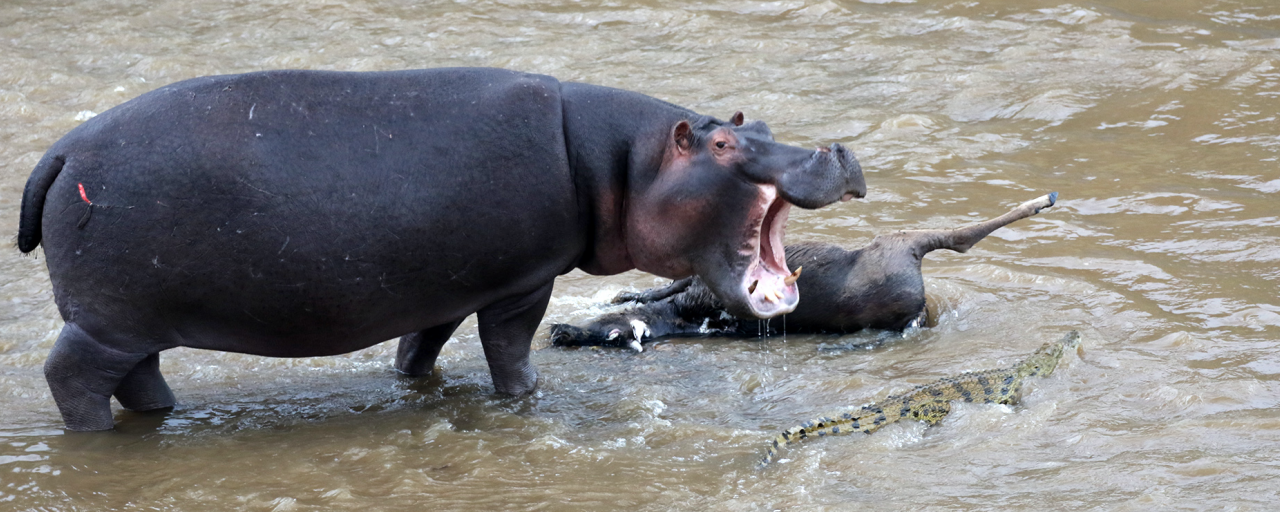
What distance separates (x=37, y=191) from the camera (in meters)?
4.43

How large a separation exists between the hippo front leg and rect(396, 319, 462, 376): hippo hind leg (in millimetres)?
293

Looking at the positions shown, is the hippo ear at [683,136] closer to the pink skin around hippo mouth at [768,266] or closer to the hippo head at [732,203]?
the hippo head at [732,203]

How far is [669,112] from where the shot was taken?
4871mm

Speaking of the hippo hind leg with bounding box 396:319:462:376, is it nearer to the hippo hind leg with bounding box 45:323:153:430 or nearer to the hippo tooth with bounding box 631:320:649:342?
the hippo tooth with bounding box 631:320:649:342

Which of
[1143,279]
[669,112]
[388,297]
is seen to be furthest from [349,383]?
[1143,279]

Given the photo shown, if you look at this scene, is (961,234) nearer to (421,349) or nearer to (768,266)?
(768,266)

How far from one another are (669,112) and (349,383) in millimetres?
1848

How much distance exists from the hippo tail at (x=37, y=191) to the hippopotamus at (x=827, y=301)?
236cm

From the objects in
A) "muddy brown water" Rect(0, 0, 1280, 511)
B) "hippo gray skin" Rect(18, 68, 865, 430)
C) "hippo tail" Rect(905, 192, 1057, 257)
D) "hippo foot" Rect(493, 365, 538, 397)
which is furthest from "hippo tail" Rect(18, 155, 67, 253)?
"hippo tail" Rect(905, 192, 1057, 257)

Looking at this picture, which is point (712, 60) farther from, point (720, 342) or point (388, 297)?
point (388, 297)

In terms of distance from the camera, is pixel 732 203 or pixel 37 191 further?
pixel 732 203

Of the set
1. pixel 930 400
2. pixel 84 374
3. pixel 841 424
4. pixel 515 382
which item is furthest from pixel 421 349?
pixel 930 400

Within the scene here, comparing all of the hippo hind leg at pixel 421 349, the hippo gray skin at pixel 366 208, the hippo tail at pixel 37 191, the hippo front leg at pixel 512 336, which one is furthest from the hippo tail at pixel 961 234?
the hippo tail at pixel 37 191

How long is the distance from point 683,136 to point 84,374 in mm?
2316
